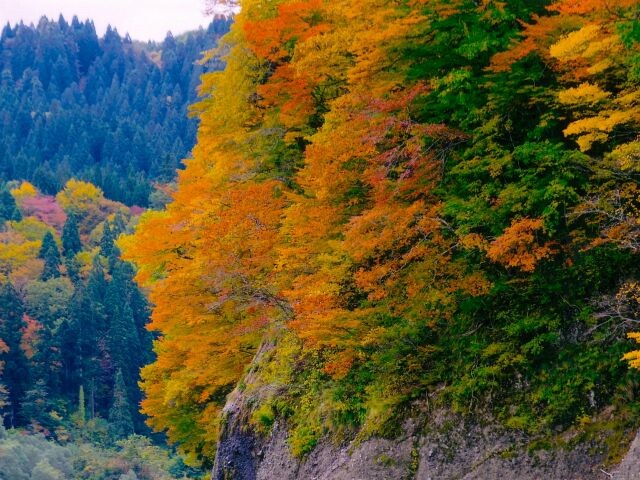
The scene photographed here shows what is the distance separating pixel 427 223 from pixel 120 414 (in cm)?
7241

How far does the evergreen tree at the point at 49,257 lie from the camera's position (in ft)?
325

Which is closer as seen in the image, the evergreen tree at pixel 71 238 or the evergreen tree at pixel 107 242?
the evergreen tree at pixel 71 238

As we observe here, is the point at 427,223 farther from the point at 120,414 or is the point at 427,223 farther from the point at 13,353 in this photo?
the point at 13,353

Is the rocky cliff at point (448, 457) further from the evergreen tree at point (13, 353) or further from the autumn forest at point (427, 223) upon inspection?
the evergreen tree at point (13, 353)

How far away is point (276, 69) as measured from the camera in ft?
63.4

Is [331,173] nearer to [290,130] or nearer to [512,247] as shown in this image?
[512,247]

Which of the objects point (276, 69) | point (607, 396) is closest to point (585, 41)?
point (607, 396)

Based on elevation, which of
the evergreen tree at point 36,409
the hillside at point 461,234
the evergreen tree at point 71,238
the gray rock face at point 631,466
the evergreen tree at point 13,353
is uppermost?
the evergreen tree at point 71,238

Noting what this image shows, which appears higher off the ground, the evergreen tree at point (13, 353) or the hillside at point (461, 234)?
the evergreen tree at point (13, 353)

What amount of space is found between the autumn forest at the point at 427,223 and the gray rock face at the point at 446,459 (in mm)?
196

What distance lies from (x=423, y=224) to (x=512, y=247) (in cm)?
170

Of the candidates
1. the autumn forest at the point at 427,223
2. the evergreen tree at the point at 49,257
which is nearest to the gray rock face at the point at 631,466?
the autumn forest at the point at 427,223

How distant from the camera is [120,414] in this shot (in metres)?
77.9

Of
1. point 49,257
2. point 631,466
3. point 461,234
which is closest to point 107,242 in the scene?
point 49,257
